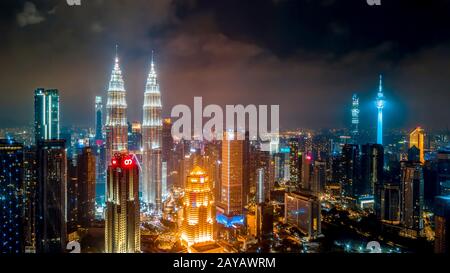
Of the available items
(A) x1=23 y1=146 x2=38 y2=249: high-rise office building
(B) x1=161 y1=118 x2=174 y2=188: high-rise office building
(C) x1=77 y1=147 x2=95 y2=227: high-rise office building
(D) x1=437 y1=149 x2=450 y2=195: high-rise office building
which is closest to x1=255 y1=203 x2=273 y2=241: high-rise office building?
(B) x1=161 y1=118 x2=174 y2=188: high-rise office building

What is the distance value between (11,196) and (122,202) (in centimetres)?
127

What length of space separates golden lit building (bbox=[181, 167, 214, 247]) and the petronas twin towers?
0.84 m

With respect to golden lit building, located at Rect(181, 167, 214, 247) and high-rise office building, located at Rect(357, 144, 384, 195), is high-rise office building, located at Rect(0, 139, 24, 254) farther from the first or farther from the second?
high-rise office building, located at Rect(357, 144, 384, 195)

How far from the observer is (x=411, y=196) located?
14.8 ft

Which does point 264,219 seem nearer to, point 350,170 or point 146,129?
point 350,170

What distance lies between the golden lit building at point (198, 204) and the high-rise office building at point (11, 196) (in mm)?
2103

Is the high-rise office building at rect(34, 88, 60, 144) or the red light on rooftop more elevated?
the high-rise office building at rect(34, 88, 60, 144)

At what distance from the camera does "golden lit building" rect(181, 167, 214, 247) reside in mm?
4832

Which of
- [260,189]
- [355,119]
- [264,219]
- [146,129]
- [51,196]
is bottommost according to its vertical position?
[264,219]

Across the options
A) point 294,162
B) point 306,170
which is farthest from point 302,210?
point 294,162

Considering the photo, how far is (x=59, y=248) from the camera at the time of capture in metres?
3.42
